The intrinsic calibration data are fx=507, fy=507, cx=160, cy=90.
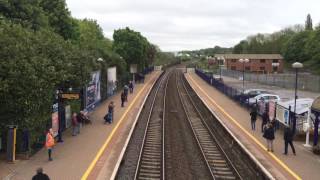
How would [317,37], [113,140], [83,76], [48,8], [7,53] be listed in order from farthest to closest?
1. [317,37]
2. [48,8]
3. [83,76]
4. [113,140]
5. [7,53]

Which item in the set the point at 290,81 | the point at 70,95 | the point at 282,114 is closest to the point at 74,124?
the point at 70,95

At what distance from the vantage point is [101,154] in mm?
21219

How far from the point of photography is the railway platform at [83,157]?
17.6 meters

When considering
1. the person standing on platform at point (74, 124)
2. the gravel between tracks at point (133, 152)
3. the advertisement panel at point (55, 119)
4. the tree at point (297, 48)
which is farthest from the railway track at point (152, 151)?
the tree at point (297, 48)

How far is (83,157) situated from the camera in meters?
20.5

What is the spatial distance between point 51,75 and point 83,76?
21.3ft

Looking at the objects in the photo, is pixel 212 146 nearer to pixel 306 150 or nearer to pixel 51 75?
pixel 306 150

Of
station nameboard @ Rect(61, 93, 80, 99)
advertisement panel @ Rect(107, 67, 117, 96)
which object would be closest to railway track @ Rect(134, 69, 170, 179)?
station nameboard @ Rect(61, 93, 80, 99)

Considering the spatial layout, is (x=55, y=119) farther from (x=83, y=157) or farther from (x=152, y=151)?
(x=152, y=151)

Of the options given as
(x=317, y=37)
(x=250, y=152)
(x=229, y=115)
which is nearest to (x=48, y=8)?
(x=229, y=115)

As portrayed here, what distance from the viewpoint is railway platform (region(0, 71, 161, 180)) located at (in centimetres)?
1765

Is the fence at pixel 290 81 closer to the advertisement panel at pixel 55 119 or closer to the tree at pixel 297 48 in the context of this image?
the tree at pixel 297 48

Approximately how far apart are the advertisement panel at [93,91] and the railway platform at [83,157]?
3513 mm

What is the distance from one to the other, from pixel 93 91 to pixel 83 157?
52.5 ft
